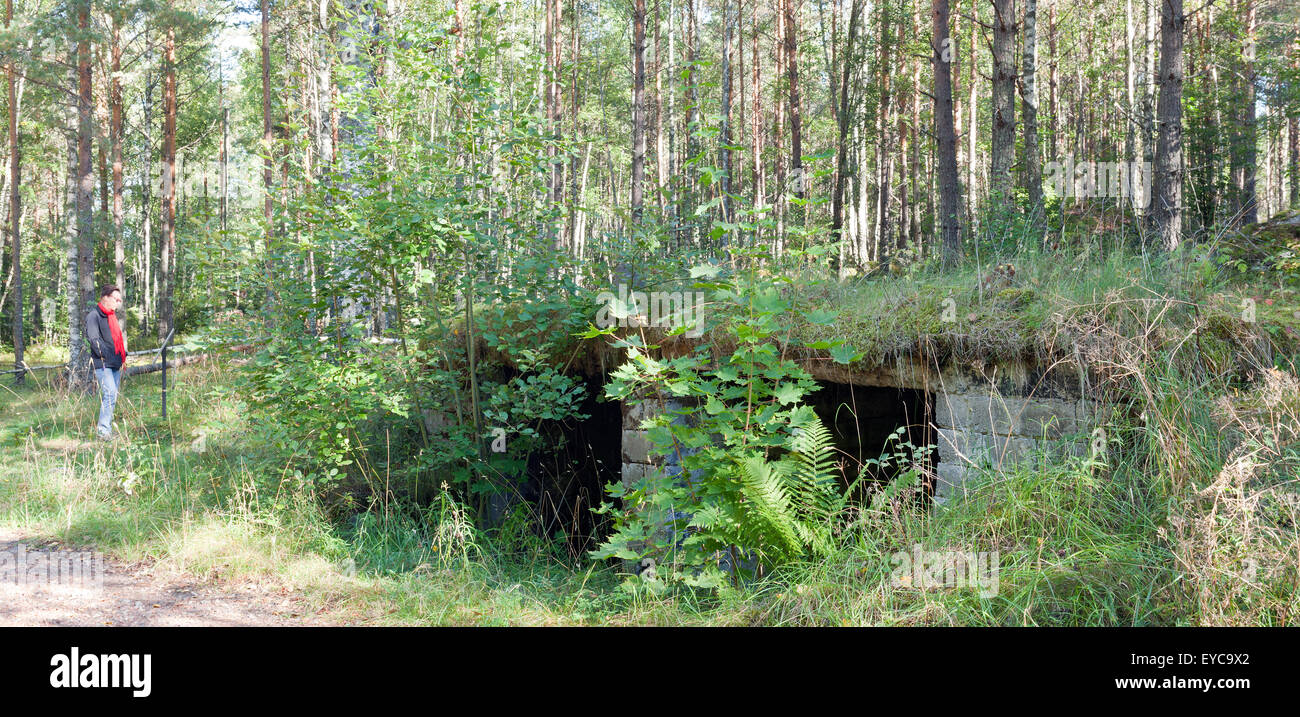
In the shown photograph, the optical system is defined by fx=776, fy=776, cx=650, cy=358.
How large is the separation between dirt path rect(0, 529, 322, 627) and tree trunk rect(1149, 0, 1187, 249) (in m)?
8.16

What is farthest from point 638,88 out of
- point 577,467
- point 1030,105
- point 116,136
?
point 116,136

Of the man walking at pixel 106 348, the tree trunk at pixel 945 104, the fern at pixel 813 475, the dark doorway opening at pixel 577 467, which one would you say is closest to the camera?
the fern at pixel 813 475

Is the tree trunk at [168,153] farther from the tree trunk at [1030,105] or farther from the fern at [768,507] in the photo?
the fern at [768,507]

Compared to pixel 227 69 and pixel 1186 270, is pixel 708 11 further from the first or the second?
pixel 1186 270

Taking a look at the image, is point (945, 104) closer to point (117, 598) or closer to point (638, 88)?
point (638, 88)

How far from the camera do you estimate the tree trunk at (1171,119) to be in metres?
7.58

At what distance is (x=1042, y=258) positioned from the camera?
5.01 meters

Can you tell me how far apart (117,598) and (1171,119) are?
9.74 metres

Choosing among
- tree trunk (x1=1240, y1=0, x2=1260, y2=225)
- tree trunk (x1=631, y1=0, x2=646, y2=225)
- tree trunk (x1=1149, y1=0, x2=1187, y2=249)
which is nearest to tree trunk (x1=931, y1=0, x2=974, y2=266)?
tree trunk (x1=1149, y1=0, x2=1187, y2=249)

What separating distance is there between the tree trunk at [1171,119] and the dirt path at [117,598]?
816 cm

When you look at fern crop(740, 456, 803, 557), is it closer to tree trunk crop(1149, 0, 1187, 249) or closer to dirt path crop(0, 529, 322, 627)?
dirt path crop(0, 529, 322, 627)

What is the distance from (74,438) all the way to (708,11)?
854 inches

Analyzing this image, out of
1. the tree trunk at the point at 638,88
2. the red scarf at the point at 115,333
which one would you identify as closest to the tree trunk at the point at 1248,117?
the tree trunk at the point at 638,88

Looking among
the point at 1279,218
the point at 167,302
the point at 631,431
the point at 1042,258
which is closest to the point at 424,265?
the point at 631,431
